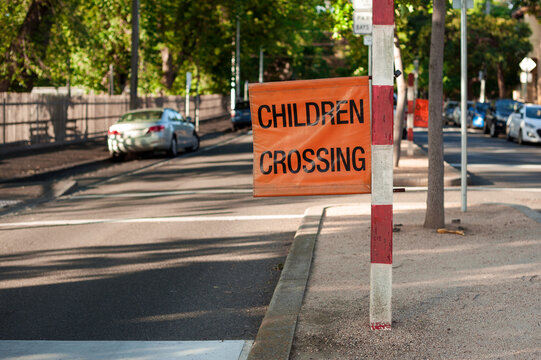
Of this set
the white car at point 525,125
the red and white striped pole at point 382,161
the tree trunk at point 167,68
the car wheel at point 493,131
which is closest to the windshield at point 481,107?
the car wheel at point 493,131

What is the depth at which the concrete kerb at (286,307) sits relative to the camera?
17.6ft

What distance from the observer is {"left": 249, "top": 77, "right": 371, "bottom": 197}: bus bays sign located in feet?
19.5

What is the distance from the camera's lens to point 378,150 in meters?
5.68

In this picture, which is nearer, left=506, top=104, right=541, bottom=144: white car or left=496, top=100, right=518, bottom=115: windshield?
left=506, top=104, right=541, bottom=144: white car

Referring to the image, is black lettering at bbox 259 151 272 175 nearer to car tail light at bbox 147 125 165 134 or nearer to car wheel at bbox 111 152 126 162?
car tail light at bbox 147 125 165 134

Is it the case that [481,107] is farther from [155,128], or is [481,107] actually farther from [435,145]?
[435,145]

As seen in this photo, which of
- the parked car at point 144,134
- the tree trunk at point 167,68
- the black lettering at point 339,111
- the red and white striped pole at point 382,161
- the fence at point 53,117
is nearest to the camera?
the red and white striped pole at point 382,161

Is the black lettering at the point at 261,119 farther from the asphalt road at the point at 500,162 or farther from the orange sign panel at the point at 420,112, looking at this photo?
the orange sign panel at the point at 420,112

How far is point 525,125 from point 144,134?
47.9ft

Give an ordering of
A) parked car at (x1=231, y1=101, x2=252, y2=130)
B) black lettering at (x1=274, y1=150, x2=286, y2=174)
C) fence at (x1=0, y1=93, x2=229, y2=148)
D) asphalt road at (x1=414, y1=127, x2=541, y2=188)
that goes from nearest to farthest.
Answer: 1. black lettering at (x1=274, y1=150, x2=286, y2=174)
2. asphalt road at (x1=414, y1=127, x2=541, y2=188)
3. fence at (x1=0, y1=93, x2=229, y2=148)
4. parked car at (x1=231, y1=101, x2=252, y2=130)

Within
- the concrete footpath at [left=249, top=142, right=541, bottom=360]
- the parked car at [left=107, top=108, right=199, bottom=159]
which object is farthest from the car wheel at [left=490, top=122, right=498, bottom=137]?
the concrete footpath at [left=249, top=142, right=541, bottom=360]

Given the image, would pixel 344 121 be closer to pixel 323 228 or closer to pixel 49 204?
pixel 323 228

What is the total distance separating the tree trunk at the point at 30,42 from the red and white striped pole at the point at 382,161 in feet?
77.7

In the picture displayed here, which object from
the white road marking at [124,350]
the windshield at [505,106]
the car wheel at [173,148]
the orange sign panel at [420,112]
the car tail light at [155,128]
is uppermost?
the windshield at [505,106]
